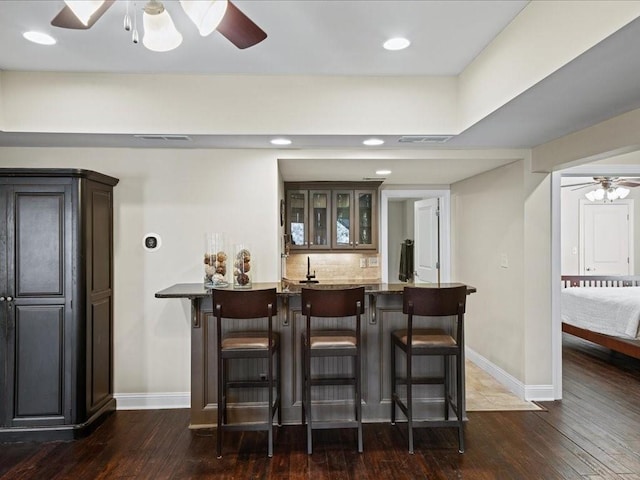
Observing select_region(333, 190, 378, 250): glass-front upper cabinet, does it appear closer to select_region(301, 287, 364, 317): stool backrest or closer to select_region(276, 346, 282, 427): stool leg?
select_region(276, 346, 282, 427): stool leg

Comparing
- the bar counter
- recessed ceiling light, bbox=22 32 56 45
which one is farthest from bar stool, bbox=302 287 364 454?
recessed ceiling light, bbox=22 32 56 45

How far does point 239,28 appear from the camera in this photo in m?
1.68

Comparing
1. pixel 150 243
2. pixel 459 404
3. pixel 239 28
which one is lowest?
pixel 459 404

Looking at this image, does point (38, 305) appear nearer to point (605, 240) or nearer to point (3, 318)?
point (3, 318)

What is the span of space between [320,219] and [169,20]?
3.69 m

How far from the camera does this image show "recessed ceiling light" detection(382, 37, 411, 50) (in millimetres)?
2551

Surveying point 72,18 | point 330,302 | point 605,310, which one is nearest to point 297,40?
point 72,18

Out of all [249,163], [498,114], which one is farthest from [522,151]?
[249,163]

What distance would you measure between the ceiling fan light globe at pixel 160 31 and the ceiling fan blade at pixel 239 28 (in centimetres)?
21

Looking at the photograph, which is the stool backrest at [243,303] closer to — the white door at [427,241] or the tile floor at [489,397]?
Result: the tile floor at [489,397]

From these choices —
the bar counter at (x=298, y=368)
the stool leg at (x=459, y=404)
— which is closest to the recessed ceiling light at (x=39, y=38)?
the bar counter at (x=298, y=368)

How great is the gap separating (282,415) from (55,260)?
2.06 metres

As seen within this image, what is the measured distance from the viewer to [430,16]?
7.41 ft

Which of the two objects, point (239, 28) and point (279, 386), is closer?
point (239, 28)
